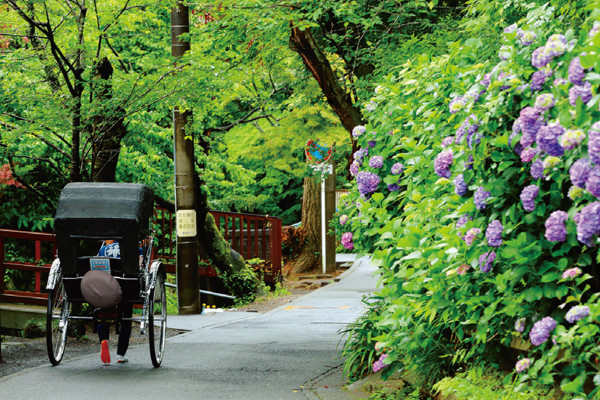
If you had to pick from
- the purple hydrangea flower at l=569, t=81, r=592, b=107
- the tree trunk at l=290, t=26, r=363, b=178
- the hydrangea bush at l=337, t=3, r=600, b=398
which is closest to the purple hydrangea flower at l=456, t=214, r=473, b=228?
the hydrangea bush at l=337, t=3, r=600, b=398

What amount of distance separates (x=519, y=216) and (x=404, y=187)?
3.04m

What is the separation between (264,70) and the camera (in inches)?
628

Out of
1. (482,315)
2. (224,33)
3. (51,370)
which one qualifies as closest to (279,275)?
(224,33)

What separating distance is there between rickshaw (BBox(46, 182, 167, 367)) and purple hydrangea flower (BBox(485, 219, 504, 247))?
18.9 feet

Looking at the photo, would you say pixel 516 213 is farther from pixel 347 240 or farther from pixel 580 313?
pixel 347 240

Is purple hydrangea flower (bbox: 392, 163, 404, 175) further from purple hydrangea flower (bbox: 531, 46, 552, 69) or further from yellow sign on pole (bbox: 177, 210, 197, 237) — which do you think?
yellow sign on pole (bbox: 177, 210, 197, 237)

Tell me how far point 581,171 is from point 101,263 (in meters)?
7.34

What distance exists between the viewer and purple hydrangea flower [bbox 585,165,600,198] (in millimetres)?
3398

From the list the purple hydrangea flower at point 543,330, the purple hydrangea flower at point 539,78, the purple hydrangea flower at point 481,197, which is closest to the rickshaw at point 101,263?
the purple hydrangea flower at point 481,197

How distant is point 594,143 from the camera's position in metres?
3.35

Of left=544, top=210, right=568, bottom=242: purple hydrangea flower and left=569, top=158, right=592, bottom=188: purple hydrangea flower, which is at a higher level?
left=569, top=158, right=592, bottom=188: purple hydrangea flower

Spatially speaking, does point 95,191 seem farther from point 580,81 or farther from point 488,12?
point 580,81

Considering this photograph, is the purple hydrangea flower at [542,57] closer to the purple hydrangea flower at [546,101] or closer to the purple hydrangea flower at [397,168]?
the purple hydrangea flower at [546,101]

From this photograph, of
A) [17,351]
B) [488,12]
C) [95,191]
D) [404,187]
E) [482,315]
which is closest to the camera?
[482,315]
